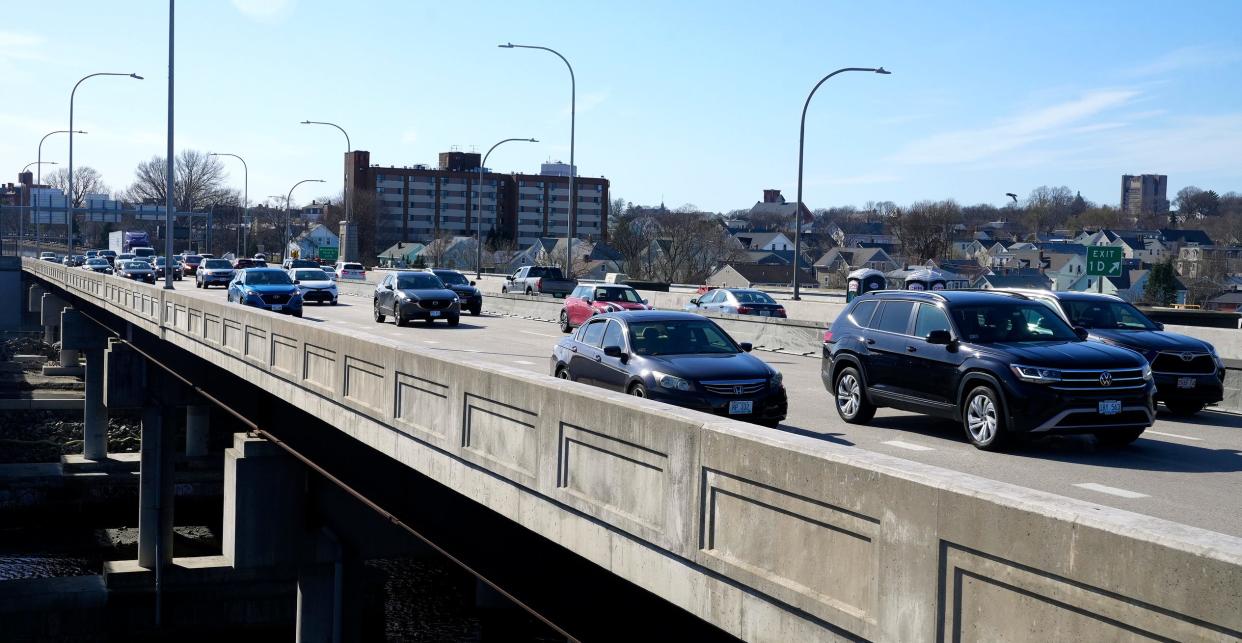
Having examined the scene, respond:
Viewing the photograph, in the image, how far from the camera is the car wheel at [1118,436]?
40.6ft

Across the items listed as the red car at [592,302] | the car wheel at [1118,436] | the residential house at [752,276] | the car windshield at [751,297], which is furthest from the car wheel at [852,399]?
the residential house at [752,276]

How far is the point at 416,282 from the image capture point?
3616cm

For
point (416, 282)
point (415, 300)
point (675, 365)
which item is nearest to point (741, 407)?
point (675, 365)

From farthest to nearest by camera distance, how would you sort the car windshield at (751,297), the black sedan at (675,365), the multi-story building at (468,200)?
the multi-story building at (468,200) < the car windshield at (751,297) < the black sedan at (675,365)

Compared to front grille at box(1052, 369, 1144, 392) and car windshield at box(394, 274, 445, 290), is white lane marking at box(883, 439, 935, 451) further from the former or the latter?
car windshield at box(394, 274, 445, 290)

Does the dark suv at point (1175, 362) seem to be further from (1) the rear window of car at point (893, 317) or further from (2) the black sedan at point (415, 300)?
(2) the black sedan at point (415, 300)

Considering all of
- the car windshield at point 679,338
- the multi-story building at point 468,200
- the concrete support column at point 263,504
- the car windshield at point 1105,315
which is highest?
the multi-story building at point 468,200

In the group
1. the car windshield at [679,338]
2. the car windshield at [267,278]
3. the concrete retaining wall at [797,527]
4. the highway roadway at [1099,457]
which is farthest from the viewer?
the car windshield at [267,278]

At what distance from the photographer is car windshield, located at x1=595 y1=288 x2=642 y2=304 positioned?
3388 cm

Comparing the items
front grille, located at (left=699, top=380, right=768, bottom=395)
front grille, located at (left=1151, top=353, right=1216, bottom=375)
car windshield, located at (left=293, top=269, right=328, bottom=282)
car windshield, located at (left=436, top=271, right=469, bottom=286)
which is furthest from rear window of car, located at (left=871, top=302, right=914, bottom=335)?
car windshield, located at (left=293, top=269, right=328, bottom=282)

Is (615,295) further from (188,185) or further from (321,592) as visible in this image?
(188,185)

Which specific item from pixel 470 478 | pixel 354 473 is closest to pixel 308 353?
pixel 354 473

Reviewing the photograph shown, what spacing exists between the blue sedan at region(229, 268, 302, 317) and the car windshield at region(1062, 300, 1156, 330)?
2560cm

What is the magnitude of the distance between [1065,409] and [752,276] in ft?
383
